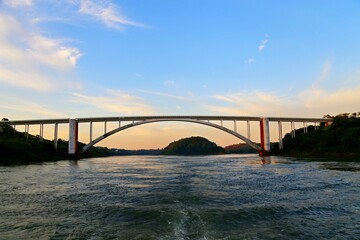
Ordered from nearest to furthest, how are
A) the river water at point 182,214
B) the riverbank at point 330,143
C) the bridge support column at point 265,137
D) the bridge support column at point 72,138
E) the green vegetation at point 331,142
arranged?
the river water at point 182,214 < the riverbank at point 330,143 < the green vegetation at point 331,142 < the bridge support column at point 72,138 < the bridge support column at point 265,137

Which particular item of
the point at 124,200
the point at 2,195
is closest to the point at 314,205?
the point at 124,200

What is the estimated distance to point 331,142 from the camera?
199 ft

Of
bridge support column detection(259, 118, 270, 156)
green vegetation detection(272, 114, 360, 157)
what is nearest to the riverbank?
green vegetation detection(272, 114, 360, 157)

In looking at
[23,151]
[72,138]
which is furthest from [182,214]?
[72,138]

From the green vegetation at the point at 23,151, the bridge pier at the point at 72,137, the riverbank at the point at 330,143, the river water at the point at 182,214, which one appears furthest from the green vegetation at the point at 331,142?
the green vegetation at the point at 23,151

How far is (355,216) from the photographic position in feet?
28.0

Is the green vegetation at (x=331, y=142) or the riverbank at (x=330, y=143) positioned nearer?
the riverbank at (x=330, y=143)

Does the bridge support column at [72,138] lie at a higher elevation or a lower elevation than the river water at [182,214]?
higher

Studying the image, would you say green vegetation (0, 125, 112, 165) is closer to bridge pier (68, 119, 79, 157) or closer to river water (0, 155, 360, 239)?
bridge pier (68, 119, 79, 157)

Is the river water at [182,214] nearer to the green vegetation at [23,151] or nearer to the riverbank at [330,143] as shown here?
the green vegetation at [23,151]

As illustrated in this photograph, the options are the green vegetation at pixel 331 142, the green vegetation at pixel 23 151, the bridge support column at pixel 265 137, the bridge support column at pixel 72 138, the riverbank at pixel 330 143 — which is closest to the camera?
the green vegetation at pixel 23 151

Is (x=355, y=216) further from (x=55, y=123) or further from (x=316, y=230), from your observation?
(x=55, y=123)

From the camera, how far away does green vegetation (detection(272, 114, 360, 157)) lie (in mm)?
53875

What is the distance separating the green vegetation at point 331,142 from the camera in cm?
5388
